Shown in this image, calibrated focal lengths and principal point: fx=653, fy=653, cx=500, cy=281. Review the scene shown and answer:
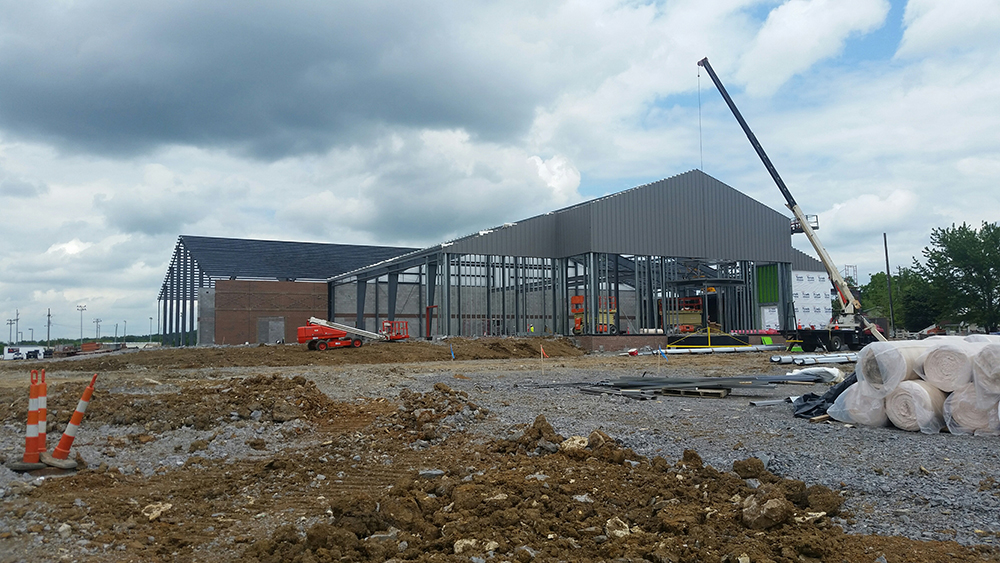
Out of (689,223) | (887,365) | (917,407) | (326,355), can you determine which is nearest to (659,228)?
(689,223)

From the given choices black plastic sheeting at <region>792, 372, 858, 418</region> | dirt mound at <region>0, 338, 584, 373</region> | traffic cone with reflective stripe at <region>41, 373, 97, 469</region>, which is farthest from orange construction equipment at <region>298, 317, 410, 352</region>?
black plastic sheeting at <region>792, 372, 858, 418</region>

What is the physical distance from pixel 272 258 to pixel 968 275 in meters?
55.9

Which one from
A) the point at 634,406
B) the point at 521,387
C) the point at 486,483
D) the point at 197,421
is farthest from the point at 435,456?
the point at 521,387

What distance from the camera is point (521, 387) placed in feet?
53.3

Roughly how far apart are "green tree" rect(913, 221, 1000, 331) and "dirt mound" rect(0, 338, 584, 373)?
125 feet

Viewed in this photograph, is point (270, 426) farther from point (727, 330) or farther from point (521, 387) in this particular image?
point (727, 330)

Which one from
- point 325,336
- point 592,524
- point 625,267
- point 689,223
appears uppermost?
point 689,223

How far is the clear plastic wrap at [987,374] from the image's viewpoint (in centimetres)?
841

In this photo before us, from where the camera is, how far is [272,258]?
165 ft

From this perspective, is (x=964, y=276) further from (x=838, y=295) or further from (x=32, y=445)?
(x=32, y=445)

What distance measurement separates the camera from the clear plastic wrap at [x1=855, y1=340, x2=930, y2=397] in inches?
361

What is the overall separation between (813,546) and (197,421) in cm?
841

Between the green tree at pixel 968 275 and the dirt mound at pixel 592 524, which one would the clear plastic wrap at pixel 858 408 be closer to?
the dirt mound at pixel 592 524

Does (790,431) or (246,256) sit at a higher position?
(246,256)
